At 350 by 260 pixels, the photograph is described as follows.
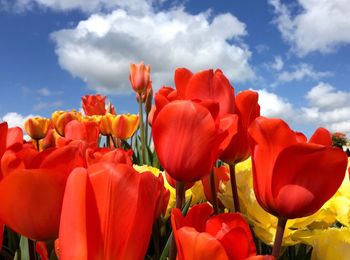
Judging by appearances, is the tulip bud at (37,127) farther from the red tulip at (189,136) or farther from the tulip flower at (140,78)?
the red tulip at (189,136)

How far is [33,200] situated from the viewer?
69 centimetres

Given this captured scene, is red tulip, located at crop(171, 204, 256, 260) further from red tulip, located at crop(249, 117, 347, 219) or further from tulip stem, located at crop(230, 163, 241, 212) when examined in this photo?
tulip stem, located at crop(230, 163, 241, 212)

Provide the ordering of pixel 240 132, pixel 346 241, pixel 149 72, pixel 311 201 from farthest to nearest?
pixel 149 72 → pixel 346 241 → pixel 240 132 → pixel 311 201

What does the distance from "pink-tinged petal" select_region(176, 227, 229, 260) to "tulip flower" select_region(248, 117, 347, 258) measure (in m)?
0.21

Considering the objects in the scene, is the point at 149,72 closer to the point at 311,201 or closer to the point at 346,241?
the point at 346,241

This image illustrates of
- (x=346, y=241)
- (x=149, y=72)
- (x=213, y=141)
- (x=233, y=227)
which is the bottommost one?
(x=346, y=241)

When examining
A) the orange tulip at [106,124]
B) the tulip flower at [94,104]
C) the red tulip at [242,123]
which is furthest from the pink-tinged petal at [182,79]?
the tulip flower at [94,104]

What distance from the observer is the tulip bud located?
380 centimetres

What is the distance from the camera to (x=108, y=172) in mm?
567

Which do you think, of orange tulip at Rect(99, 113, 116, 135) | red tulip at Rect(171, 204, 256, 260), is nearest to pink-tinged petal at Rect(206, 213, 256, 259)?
red tulip at Rect(171, 204, 256, 260)

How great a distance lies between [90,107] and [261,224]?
3983 millimetres

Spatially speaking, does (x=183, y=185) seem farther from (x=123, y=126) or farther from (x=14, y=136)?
(x=123, y=126)

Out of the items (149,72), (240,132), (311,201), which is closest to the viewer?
(311,201)

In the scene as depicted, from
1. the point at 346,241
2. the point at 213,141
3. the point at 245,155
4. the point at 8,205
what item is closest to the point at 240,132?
the point at 245,155
